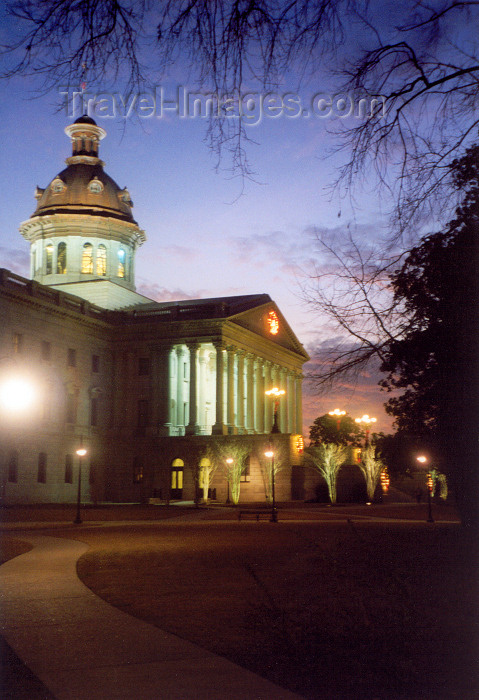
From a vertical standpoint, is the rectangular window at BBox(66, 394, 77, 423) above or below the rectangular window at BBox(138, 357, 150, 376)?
below

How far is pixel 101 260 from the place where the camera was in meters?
94.4

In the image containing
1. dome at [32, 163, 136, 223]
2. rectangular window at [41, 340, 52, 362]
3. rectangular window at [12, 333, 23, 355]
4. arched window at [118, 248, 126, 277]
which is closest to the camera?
rectangular window at [12, 333, 23, 355]

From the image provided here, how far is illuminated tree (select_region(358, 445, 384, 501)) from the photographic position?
219 feet

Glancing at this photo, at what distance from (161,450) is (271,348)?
23414 mm

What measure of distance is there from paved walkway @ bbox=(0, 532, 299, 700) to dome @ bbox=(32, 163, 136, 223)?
273ft

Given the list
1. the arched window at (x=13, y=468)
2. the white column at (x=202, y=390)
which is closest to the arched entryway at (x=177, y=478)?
the white column at (x=202, y=390)

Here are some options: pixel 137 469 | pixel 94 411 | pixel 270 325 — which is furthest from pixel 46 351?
pixel 270 325

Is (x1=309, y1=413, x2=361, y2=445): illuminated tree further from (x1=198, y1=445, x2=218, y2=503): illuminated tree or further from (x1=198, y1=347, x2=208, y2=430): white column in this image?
(x1=198, y1=445, x2=218, y2=503): illuminated tree

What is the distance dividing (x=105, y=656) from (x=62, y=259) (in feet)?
287

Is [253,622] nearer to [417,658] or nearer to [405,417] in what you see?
[417,658]

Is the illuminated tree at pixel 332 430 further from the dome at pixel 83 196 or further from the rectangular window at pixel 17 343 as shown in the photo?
the rectangular window at pixel 17 343

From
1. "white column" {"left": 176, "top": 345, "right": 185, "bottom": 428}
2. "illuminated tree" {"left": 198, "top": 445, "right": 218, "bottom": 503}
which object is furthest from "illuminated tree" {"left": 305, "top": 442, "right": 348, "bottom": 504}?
"white column" {"left": 176, "top": 345, "right": 185, "bottom": 428}

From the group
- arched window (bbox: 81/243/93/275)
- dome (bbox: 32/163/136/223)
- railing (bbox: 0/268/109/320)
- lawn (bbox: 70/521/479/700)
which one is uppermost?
dome (bbox: 32/163/136/223)

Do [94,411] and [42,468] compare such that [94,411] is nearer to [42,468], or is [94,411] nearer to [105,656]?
[42,468]
